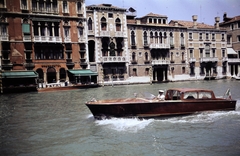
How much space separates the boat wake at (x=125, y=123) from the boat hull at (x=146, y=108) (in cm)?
20

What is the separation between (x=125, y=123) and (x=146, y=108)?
1.08 m

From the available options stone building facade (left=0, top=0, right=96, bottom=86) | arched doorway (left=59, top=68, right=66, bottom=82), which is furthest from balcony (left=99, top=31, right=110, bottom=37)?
arched doorway (left=59, top=68, right=66, bottom=82)

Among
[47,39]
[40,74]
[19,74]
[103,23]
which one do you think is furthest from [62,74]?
[103,23]

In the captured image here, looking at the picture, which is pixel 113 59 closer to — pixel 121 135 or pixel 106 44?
pixel 106 44

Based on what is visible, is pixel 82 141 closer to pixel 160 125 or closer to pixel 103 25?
pixel 160 125

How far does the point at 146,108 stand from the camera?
9305 mm

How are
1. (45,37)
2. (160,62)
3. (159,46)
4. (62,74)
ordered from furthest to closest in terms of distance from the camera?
(160,62) → (159,46) → (62,74) → (45,37)

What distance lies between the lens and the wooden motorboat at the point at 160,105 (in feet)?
30.1

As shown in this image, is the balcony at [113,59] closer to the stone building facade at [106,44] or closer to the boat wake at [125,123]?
the stone building facade at [106,44]

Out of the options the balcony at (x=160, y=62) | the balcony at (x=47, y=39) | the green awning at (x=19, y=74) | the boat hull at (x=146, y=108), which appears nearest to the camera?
the boat hull at (x=146, y=108)

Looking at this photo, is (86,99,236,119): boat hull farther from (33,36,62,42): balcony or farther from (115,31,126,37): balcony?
(115,31,126,37): balcony

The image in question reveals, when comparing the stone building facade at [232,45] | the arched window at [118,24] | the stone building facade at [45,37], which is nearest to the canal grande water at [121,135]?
the stone building facade at [45,37]

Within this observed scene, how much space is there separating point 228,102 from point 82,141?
6828 millimetres

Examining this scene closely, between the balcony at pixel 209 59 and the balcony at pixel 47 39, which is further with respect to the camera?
the balcony at pixel 209 59
